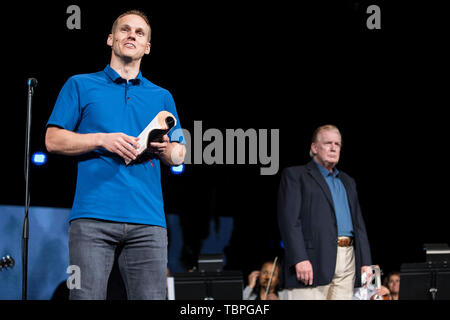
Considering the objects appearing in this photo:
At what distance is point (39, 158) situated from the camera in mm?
5523

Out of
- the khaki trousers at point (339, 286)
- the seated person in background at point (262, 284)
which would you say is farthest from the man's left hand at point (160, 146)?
the seated person in background at point (262, 284)

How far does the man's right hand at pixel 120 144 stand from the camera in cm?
167

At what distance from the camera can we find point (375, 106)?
6.04 metres

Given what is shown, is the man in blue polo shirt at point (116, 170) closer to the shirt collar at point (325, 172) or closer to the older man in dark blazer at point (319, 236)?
the older man in dark blazer at point (319, 236)

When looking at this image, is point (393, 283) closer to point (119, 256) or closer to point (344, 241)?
point (344, 241)

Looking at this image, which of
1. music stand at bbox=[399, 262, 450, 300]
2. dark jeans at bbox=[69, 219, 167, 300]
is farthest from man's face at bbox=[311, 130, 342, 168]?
dark jeans at bbox=[69, 219, 167, 300]

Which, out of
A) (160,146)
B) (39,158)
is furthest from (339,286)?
(39,158)

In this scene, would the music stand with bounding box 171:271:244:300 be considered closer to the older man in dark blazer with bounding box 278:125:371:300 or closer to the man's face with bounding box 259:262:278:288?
the older man in dark blazer with bounding box 278:125:371:300

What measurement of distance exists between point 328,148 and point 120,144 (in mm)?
2316

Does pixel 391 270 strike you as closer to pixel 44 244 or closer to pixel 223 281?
pixel 223 281

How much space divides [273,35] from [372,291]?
2811 mm

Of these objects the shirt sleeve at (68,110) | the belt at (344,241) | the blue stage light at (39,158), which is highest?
the shirt sleeve at (68,110)

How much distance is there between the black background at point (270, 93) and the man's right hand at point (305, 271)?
8.13 ft
